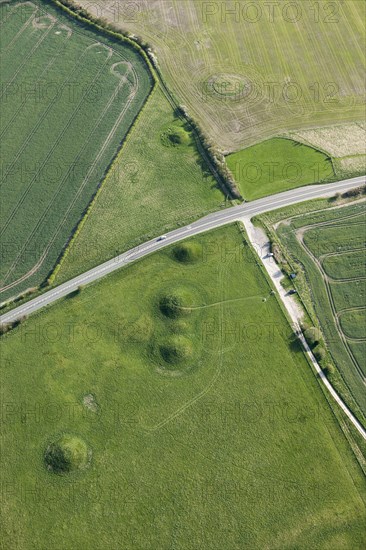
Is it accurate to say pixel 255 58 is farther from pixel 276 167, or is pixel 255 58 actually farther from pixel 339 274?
pixel 339 274

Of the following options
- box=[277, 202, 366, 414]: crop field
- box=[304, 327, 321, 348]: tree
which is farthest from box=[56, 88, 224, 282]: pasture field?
box=[304, 327, 321, 348]: tree

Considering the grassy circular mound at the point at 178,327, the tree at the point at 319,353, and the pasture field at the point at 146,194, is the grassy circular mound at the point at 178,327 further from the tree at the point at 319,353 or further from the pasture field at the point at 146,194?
the tree at the point at 319,353

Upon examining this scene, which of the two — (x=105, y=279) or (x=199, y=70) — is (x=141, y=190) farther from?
(x=199, y=70)

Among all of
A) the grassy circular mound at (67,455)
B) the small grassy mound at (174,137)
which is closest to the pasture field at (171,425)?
the grassy circular mound at (67,455)

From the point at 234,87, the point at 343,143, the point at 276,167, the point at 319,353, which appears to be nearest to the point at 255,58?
Answer: the point at 234,87

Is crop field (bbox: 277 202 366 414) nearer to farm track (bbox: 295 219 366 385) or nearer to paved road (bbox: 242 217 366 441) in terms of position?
farm track (bbox: 295 219 366 385)

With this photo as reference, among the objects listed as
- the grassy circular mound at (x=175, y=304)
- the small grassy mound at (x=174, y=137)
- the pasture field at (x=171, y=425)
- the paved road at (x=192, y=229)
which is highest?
the small grassy mound at (x=174, y=137)
